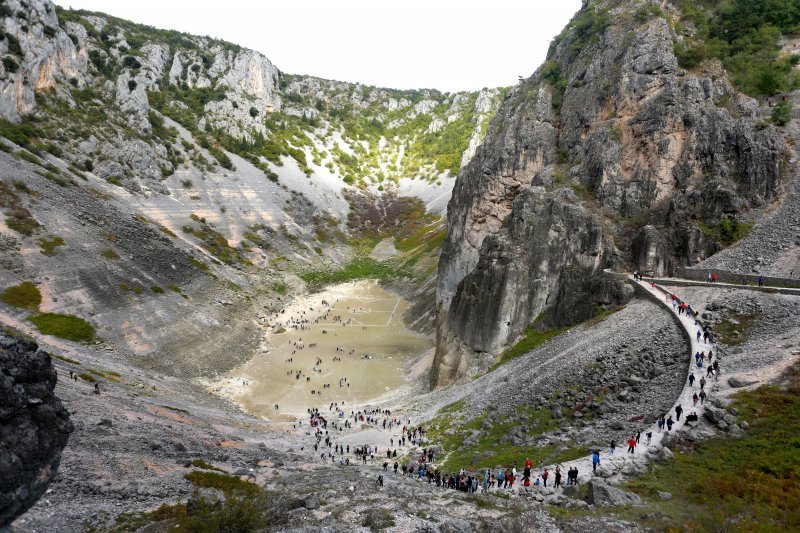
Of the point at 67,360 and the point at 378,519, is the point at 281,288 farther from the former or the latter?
the point at 378,519

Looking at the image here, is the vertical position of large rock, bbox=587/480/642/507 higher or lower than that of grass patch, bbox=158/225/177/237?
lower

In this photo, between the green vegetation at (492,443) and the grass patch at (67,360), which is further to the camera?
the grass patch at (67,360)

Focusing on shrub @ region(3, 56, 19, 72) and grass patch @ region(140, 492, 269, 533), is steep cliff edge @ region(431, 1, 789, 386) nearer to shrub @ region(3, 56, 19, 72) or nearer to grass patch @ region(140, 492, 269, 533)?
grass patch @ region(140, 492, 269, 533)

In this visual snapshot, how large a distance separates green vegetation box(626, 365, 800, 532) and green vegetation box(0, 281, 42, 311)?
5788 centimetres

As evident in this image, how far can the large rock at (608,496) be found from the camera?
49.9ft

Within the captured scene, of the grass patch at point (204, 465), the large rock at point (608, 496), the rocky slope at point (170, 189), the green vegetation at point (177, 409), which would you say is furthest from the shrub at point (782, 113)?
the green vegetation at point (177, 409)

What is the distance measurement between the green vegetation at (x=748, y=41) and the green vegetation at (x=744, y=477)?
38.5 meters

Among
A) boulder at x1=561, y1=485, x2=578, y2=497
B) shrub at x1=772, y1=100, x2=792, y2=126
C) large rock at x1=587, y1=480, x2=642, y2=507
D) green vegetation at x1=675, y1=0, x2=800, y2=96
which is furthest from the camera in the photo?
green vegetation at x1=675, y1=0, x2=800, y2=96

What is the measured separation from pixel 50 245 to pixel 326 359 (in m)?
38.8

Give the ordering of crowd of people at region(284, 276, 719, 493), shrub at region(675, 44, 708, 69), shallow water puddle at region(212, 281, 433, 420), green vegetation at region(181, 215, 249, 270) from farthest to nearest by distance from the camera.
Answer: green vegetation at region(181, 215, 249, 270)
shallow water puddle at region(212, 281, 433, 420)
shrub at region(675, 44, 708, 69)
crowd of people at region(284, 276, 719, 493)

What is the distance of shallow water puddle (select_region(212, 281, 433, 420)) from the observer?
170ft

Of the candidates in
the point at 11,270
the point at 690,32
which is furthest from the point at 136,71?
the point at 690,32

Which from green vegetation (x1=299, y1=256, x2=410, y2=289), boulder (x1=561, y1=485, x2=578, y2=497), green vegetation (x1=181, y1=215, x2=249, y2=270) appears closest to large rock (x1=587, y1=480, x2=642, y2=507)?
boulder (x1=561, y1=485, x2=578, y2=497)

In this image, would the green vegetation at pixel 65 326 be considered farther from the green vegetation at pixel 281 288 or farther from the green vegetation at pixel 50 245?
the green vegetation at pixel 281 288
